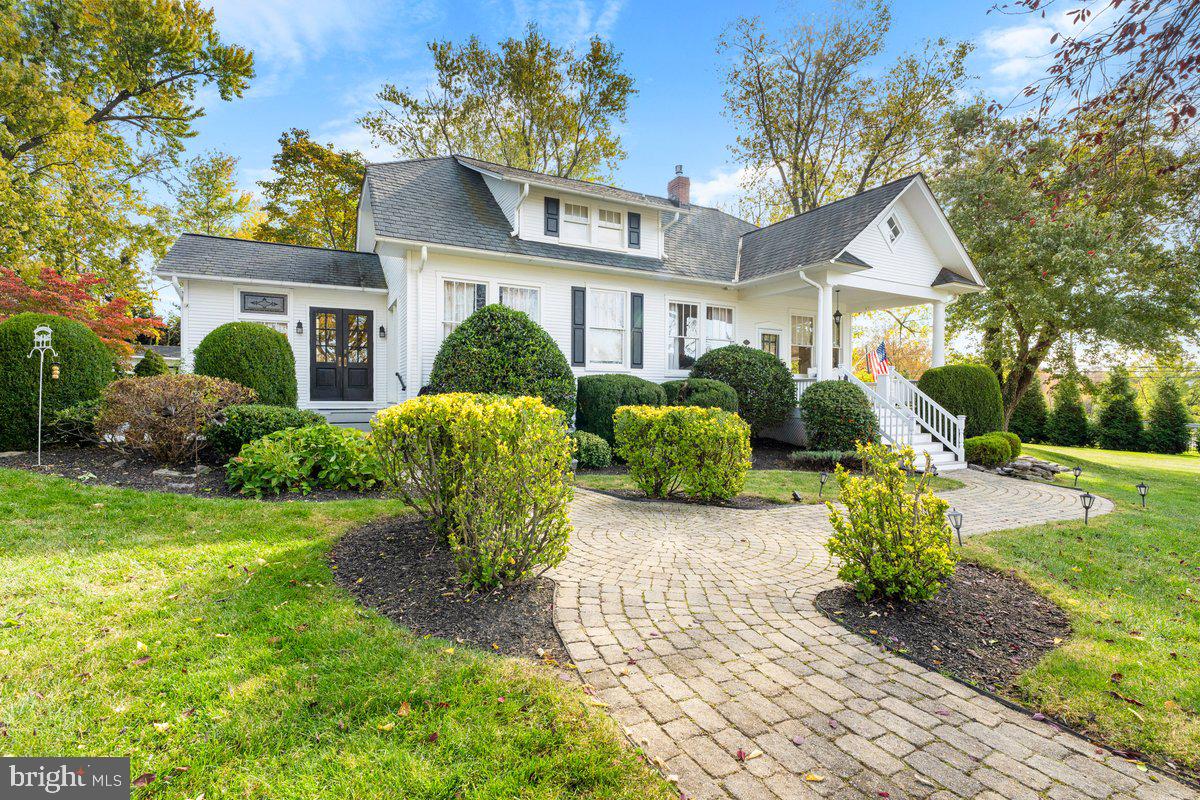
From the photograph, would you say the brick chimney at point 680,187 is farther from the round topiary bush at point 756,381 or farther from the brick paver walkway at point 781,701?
the brick paver walkway at point 781,701

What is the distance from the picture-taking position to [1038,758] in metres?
2.26

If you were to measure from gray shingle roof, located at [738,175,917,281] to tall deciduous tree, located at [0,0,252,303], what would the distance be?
1744 centimetres

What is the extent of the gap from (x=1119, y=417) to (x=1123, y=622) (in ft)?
73.0

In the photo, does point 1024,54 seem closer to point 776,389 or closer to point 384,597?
point 384,597

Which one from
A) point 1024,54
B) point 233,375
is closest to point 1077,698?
point 1024,54

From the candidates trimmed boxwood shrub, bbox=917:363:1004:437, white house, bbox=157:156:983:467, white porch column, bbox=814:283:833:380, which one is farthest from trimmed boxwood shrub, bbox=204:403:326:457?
trimmed boxwood shrub, bbox=917:363:1004:437

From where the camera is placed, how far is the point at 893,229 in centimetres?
1358

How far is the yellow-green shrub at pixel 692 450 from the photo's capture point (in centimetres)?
675

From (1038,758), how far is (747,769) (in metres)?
1.29

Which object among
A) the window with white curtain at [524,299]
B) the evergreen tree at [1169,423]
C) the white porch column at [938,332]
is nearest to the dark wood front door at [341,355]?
the window with white curtain at [524,299]

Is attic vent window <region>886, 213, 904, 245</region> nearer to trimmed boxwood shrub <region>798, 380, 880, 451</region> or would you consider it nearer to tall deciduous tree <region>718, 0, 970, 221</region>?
trimmed boxwood shrub <region>798, 380, 880, 451</region>

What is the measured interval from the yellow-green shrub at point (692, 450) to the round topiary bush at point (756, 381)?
16.6 feet

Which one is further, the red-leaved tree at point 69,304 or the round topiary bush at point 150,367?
the round topiary bush at point 150,367

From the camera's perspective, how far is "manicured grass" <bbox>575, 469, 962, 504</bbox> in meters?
7.72
